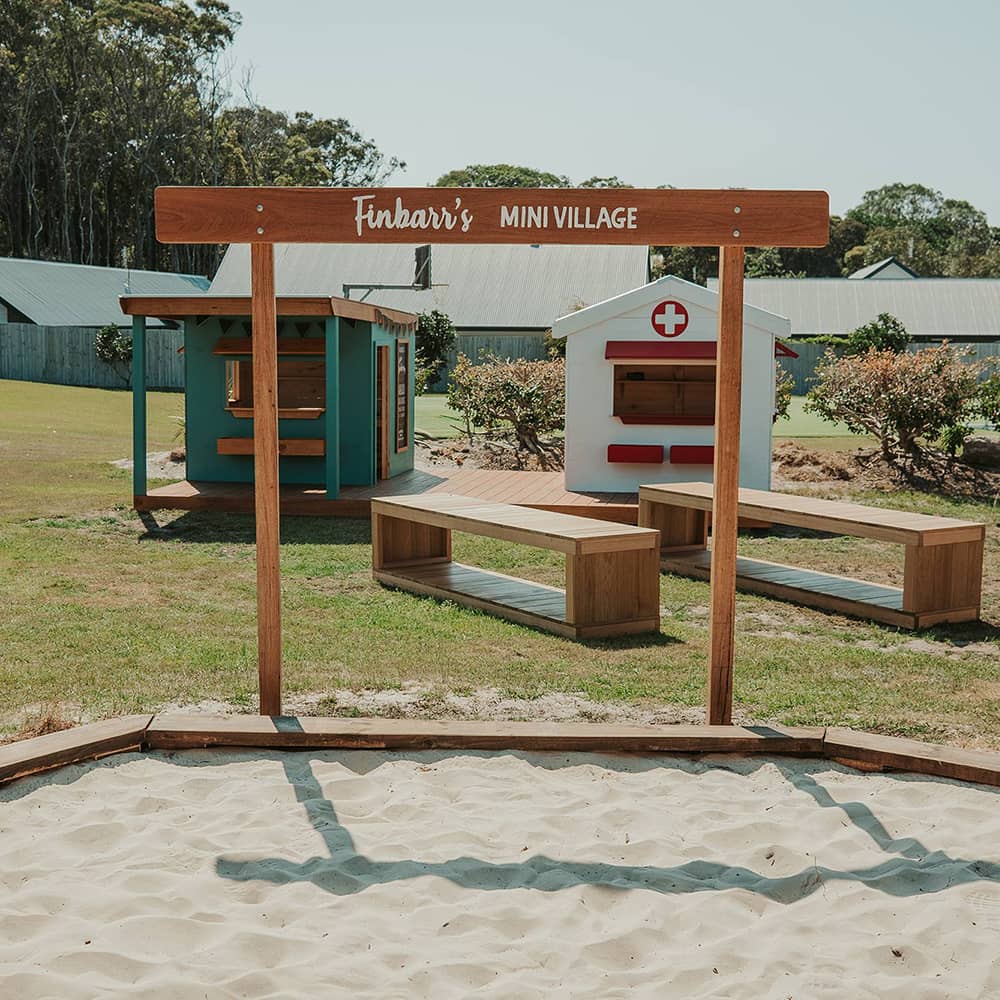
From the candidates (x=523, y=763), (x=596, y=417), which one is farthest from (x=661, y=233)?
(x=596, y=417)

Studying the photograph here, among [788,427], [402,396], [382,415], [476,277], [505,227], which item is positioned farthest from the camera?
[476,277]

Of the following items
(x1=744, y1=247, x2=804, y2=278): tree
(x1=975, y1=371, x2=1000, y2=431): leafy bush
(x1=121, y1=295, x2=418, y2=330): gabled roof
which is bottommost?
(x1=975, y1=371, x2=1000, y2=431): leafy bush

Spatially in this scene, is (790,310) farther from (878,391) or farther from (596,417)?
(596,417)

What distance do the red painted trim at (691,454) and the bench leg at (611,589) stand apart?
5484 mm

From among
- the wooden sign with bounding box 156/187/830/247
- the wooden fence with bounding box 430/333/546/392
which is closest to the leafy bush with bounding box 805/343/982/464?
the wooden sign with bounding box 156/187/830/247

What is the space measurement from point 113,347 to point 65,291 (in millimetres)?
8708

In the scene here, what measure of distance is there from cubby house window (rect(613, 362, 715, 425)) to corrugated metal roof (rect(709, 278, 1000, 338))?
3006 cm

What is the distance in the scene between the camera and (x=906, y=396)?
16.8 meters

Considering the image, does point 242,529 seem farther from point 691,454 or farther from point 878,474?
point 878,474

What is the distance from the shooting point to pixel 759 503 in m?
9.95

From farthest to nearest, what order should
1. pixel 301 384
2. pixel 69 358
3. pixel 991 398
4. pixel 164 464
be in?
pixel 69 358
pixel 164 464
pixel 991 398
pixel 301 384

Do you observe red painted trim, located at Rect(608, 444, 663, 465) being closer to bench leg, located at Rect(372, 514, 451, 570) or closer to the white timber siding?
the white timber siding

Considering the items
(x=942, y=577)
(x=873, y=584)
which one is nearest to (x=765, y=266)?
(x=873, y=584)

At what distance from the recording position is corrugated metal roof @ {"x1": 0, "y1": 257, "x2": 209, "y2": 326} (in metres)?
40.8
